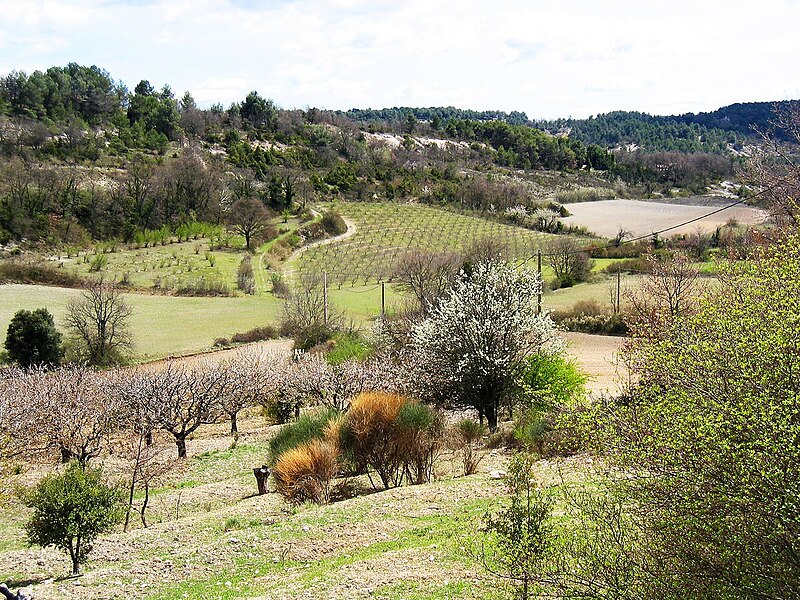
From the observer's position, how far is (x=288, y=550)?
10.5 m

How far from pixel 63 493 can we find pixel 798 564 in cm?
996

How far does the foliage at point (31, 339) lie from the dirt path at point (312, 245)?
24.9 meters

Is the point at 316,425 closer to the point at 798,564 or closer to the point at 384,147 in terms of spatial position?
the point at 798,564

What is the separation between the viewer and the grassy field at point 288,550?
28.7ft

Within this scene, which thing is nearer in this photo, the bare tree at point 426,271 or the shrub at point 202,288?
the bare tree at point 426,271

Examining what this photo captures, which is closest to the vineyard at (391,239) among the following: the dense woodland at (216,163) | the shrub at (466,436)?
the dense woodland at (216,163)

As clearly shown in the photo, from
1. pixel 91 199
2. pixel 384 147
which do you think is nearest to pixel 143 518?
pixel 91 199

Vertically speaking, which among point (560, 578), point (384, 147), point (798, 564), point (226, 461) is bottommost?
point (226, 461)

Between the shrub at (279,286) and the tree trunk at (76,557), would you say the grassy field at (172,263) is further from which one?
the tree trunk at (76,557)

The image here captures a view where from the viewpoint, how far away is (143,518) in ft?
45.6

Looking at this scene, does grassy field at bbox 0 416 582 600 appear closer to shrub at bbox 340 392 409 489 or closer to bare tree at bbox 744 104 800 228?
shrub at bbox 340 392 409 489

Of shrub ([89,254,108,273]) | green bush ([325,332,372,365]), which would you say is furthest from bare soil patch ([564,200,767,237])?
shrub ([89,254,108,273])

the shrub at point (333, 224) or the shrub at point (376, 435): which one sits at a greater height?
the shrub at point (333, 224)

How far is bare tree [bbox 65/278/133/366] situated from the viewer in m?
34.0
